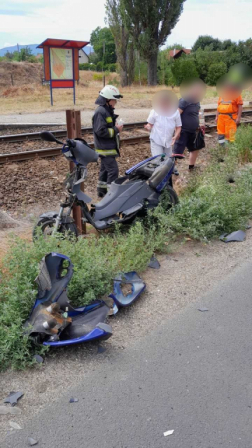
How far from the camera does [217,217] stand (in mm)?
5617

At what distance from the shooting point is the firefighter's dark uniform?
645cm

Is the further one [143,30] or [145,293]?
[143,30]

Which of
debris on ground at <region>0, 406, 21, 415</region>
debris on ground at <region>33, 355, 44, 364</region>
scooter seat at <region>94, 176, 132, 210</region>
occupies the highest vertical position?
scooter seat at <region>94, 176, 132, 210</region>

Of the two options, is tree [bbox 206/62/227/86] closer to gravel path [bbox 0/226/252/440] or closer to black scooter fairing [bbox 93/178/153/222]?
black scooter fairing [bbox 93/178/153/222]

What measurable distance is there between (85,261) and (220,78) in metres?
6.92

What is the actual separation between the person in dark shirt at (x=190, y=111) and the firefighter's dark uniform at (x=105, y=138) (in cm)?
185

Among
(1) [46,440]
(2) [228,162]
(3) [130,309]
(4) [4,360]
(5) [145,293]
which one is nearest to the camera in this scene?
(1) [46,440]

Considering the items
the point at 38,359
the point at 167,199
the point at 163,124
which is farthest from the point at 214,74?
the point at 38,359

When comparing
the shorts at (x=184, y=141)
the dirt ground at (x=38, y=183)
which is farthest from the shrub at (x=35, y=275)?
the shorts at (x=184, y=141)

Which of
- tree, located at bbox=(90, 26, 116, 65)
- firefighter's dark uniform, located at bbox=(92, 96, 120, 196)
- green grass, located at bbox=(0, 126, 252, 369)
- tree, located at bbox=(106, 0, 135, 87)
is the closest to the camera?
green grass, located at bbox=(0, 126, 252, 369)

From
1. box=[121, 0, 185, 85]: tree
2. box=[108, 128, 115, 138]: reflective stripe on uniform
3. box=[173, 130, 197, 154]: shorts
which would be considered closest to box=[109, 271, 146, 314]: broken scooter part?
box=[108, 128, 115, 138]: reflective stripe on uniform

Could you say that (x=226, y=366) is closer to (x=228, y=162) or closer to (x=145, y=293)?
(x=145, y=293)

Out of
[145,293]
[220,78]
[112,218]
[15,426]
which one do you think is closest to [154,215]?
[112,218]

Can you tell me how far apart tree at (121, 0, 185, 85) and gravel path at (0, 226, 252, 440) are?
97.0ft
